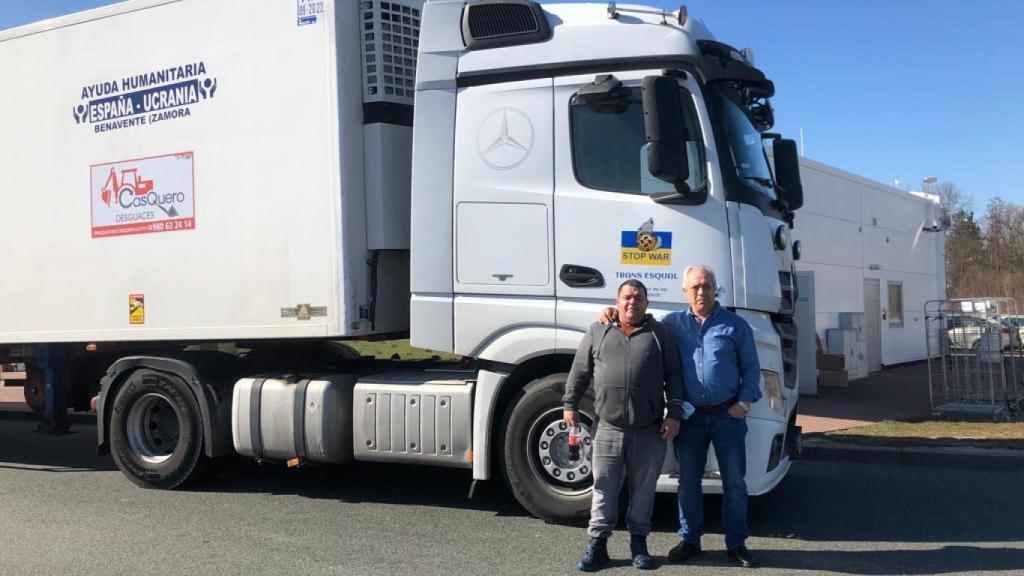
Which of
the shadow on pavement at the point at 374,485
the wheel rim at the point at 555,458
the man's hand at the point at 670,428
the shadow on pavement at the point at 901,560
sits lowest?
the shadow on pavement at the point at 901,560

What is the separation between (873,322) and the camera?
19.1 m

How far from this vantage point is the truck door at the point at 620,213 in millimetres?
5602

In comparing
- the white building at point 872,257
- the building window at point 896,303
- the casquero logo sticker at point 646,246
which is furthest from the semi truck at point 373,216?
the building window at point 896,303

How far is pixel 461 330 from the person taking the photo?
6.20 metres

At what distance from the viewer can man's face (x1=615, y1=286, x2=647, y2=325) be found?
5027mm

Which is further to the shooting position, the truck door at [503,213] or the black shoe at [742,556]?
the truck door at [503,213]

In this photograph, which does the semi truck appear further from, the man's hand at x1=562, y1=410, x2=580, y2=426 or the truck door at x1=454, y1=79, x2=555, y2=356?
the man's hand at x1=562, y1=410, x2=580, y2=426

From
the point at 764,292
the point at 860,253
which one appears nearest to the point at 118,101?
the point at 764,292

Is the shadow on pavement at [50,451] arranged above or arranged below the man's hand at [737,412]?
below

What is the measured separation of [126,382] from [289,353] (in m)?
1.46

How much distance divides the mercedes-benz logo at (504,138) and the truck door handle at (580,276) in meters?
0.86

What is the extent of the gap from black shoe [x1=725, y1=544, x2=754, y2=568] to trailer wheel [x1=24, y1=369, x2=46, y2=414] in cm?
668

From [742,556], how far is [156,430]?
5256 mm

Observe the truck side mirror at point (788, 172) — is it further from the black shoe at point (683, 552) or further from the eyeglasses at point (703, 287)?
the black shoe at point (683, 552)
